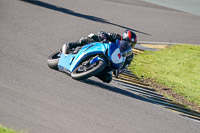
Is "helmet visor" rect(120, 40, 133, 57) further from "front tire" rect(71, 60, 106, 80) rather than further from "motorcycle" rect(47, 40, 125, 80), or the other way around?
"front tire" rect(71, 60, 106, 80)

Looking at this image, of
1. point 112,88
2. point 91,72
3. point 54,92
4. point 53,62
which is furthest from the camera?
point 53,62

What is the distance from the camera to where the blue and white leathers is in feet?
27.9

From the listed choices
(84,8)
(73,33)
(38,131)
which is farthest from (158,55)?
(38,131)

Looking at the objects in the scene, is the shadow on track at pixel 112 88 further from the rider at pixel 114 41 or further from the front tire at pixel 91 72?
the front tire at pixel 91 72

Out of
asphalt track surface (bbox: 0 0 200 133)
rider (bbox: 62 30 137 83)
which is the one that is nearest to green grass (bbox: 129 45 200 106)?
asphalt track surface (bbox: 0 0 200 133)

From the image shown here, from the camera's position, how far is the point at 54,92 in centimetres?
760

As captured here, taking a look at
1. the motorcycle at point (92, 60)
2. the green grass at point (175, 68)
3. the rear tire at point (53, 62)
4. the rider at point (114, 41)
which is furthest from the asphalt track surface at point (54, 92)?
the green grass at point (175, 68)

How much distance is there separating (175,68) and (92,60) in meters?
4.80

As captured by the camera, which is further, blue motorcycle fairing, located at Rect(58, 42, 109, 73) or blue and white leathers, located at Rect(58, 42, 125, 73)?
blue motorcycle fairing, located at Rect(58, 42, 109, 73)

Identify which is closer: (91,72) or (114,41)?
(91,72)

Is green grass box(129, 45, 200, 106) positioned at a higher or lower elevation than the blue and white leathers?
lower

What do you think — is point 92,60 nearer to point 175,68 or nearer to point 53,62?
point 53,62

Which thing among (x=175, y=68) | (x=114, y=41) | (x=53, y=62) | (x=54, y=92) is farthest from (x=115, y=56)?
(x=175, y=68)

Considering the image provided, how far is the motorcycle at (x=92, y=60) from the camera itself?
842 cm
